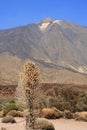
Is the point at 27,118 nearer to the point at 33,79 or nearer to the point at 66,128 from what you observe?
the point at 33,79

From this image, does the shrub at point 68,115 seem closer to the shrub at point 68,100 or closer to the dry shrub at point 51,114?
the dry shrub at point 51,114

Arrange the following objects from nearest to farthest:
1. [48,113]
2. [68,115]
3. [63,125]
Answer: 1. [63,125]
2. [48,113]
3. [68,115]

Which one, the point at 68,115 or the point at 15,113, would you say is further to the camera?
the point at 15,113

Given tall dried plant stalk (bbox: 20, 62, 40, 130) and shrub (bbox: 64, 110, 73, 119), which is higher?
shrub (bbox: 64, 110, 73, 119)

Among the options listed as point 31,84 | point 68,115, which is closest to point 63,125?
point 68,115

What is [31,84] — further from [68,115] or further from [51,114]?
[68,115]

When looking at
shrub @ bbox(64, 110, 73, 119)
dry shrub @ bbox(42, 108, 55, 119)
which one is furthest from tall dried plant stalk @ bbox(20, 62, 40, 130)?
shrub @ bbox(64, 110, 73, 119)

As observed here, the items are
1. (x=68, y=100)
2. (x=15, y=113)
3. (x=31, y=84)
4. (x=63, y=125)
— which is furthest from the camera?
(x=68, y=100)

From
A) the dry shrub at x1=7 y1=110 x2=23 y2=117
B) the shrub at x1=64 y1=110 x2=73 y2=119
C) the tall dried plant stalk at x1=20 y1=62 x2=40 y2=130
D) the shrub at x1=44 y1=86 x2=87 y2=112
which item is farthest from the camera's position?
the shrub at x1=44 y1=86 x2=87 y2=112

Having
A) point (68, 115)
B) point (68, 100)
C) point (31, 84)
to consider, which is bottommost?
point (31, 84)

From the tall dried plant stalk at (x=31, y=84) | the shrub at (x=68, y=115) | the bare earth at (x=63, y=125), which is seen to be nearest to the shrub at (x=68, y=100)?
the shrub at (x=68, y=115)

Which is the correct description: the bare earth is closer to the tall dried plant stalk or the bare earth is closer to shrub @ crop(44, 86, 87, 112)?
shrub @ crop(44, 86, 87, 112)

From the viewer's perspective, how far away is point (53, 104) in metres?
32.9

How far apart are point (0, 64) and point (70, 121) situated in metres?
122
